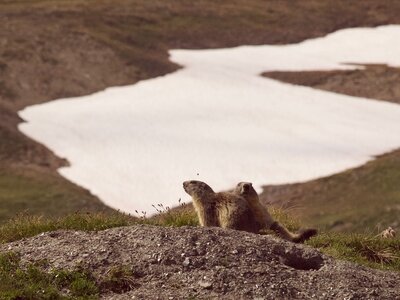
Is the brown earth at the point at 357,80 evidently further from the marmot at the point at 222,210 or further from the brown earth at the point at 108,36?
the marmot at the point at 222,210

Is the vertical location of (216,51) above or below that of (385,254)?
below

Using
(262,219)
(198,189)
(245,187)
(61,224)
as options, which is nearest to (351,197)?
(262,219)

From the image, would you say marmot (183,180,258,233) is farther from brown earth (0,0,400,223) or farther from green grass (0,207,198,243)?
brown earth (0,0,400,223)

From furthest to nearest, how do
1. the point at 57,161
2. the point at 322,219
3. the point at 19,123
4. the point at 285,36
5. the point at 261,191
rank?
the point at 285,36, the point at 19,123, the point at 57,161, the point at 261,191, the point at 322,219

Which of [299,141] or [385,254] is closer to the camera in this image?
[385,254]

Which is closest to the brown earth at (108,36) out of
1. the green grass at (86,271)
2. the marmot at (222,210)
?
the green grass at (86,271)

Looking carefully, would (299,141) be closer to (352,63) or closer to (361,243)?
(352,63)

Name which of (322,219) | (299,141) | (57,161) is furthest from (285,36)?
(322,219)
